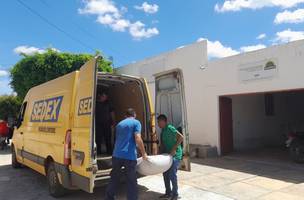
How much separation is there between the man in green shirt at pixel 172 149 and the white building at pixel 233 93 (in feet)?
1.43

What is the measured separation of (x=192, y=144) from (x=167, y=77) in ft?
21.6

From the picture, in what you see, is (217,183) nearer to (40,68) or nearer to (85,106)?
(85,106)

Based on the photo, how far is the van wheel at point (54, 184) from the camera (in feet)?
21.8

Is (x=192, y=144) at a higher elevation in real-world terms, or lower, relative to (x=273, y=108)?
lower

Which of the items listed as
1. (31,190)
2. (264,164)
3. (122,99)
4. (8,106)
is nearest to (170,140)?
(122,99)

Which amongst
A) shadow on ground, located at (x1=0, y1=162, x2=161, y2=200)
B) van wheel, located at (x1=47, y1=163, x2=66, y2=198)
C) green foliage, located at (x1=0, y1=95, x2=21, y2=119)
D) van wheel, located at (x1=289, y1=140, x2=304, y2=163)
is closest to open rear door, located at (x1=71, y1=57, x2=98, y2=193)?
van wheel, located at (x1=47, y1=163, x2=66, y2=198)

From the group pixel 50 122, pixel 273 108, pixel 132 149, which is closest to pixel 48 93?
pixel 50 122

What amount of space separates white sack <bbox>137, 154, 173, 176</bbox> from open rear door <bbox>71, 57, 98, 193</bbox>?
0.88 metres

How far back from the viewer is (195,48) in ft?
44.6

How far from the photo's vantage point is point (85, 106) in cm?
579

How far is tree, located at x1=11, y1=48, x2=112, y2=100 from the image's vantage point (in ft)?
55.3

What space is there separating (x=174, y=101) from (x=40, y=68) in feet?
38.0

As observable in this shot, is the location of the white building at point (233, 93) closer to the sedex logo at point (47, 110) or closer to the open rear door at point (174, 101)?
the open rear door at point (174, 101)

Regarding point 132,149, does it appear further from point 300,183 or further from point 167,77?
point 300,183
